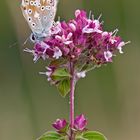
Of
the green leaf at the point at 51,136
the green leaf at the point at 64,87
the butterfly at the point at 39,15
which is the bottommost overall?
the green leaf at the point at 51,136

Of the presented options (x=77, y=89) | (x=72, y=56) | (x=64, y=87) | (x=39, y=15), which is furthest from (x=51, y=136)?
(x=77, y=89)

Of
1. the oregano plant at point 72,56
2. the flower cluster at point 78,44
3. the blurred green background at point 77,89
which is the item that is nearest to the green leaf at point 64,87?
the oregano plant at point 72,56

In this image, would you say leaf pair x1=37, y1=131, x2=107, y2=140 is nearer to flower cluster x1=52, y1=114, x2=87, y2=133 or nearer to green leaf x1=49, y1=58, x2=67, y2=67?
flower cluster x1=52, y1=114, x2=87, y2=133

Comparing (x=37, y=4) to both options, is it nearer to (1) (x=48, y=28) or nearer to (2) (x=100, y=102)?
(1) (x=48, y=28)

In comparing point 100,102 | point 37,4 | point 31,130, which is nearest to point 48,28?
point 37,4

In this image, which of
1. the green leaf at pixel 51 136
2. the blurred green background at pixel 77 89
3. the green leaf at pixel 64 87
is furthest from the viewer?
the blurred green background at pixel 77 89

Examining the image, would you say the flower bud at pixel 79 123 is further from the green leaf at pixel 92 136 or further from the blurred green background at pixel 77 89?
the blurred green background at pixel 77 89

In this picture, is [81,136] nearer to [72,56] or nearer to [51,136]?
[51,136]
